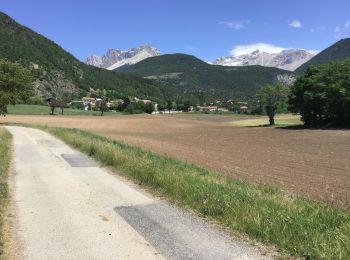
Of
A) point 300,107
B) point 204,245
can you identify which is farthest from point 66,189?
point 300,107

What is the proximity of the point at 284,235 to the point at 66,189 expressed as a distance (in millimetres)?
8169

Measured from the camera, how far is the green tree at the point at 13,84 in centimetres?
7625

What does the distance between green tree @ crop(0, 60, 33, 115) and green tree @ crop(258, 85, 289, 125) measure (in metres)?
49.6

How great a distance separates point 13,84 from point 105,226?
72.6m

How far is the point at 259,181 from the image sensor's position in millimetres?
19906

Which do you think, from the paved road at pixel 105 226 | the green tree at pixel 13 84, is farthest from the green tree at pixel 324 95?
the paved road at pixel 105 226

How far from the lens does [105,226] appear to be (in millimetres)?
10117

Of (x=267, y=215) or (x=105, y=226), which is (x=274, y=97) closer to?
(x=267, y=215)

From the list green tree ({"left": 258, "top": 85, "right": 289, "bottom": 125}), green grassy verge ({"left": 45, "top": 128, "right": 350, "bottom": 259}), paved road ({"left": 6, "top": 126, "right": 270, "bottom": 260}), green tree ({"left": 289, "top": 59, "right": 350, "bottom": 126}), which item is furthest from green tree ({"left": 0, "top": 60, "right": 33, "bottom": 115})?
green grassy verge ({"left": 45, "top": 128, "right": 350, "bottom": 259})

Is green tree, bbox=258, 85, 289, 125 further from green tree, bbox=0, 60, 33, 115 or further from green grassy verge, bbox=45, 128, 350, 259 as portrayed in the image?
green grassy verge, bbox=45, 128, 350, 259

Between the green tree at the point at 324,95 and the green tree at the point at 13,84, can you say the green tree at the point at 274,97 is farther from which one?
the green tree at the point at 13,84

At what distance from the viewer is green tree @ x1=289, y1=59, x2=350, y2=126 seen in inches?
3044

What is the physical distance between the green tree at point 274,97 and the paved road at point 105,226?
9042 cm

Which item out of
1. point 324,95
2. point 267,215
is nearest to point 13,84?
point 324,95
